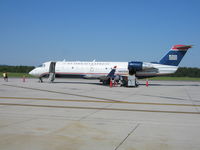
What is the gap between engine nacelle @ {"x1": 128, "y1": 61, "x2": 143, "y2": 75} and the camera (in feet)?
107

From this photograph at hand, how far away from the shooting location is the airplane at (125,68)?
32844 millimetres

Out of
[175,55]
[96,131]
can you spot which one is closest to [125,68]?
[175,55]

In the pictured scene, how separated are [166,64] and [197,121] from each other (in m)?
24.8

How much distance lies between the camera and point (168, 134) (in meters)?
7.19

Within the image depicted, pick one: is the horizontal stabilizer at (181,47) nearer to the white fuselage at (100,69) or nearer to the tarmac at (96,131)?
the white fuselage at (100,69)

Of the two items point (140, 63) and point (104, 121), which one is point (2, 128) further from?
point (140, 63)

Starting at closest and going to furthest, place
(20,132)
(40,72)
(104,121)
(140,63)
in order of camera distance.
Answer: (20,132)
(104,121)
(140,63)
(40,72)

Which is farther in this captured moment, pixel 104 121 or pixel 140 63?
pixel 140 63

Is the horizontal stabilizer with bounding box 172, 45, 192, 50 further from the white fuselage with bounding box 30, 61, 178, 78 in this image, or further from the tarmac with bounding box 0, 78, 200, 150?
the tarmac with bounding box 0, 78, 200, 150

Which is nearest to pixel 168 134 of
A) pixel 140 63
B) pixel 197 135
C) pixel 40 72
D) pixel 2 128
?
pixel 197 135

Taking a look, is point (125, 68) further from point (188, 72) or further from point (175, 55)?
point (188, 72)

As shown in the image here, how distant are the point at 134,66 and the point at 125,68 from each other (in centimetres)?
130

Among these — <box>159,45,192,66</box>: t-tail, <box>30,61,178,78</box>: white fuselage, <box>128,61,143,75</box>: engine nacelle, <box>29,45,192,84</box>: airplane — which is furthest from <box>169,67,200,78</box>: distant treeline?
<box>128,61,143,75</box>: engine nacelle

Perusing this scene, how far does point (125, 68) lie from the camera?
110 ft
